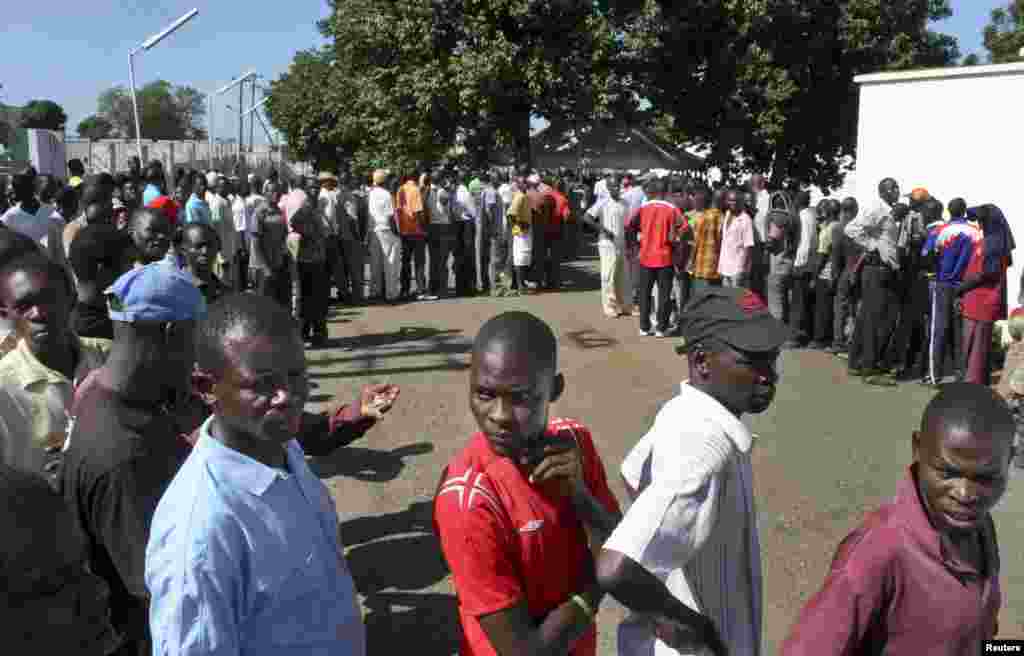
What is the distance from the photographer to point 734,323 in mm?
2336

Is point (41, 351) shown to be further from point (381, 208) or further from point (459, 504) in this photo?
point (381, 208)

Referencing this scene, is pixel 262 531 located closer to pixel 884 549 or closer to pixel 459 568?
pixel 459 568

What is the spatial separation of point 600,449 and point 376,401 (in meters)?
4.49

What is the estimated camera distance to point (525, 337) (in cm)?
217

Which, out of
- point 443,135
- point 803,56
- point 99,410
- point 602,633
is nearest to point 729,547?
point 99,410

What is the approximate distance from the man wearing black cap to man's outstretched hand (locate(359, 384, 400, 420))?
96cm

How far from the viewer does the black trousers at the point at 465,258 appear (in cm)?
1456

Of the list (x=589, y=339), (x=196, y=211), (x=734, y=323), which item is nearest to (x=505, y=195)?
(x=589, y=339)

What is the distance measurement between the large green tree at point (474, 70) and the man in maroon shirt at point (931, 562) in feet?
69.1

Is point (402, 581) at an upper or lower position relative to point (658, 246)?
lower

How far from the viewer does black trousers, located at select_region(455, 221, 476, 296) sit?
1456 centimetres

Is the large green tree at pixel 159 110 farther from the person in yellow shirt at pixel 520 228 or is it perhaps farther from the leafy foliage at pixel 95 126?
the person in yellow shirt at pixel 520 228

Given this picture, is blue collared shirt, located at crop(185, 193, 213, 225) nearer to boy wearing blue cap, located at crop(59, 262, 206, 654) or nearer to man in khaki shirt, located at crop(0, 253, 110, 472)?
man in khaki shirt, located at crop(0, 253, 110, 472)

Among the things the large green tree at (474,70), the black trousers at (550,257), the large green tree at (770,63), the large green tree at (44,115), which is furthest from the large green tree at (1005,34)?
the large green tree at (44,115)
